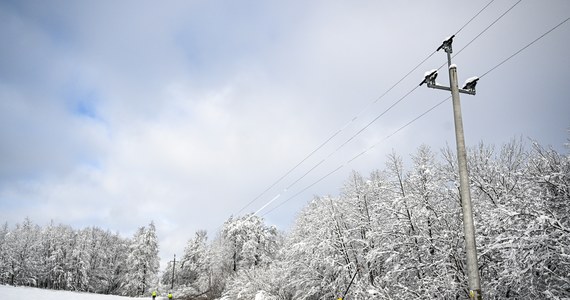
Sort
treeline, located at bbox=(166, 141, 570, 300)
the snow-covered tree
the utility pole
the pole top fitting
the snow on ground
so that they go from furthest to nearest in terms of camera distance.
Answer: the snow-covered tree
the snow on ground
treeline, located at bbox=(166, 141, 570, 300)
the pole top fitting
the utility pole

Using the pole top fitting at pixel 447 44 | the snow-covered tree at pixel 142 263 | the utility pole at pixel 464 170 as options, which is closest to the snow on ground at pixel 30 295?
the utility pole at pixel 464 170

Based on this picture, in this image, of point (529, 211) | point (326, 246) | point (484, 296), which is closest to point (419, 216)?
point (484, 296)

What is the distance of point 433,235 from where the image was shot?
17.4 meters

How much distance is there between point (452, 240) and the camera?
53.5ft

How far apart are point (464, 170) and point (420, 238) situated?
40.7ft

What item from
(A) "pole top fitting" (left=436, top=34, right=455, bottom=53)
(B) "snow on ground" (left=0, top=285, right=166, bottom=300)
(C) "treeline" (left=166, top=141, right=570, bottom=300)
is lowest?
(B) "snow on ground" (left=0, top=285, right=166, bottom=300)

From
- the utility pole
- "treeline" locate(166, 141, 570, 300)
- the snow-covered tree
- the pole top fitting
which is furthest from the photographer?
the snow-covered tree

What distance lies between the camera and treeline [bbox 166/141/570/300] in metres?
11.1

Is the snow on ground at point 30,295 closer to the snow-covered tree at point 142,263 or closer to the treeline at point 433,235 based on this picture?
the treeline at point 433,235

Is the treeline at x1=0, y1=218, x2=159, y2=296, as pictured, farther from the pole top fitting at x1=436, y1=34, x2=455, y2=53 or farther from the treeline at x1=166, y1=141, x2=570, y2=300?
the pole top fitting at x1=436, y1=34, x2=455, y2=53

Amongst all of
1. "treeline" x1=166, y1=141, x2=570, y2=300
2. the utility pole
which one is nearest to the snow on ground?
"treeline" x1=166, y1=141, x2=570, y2=300

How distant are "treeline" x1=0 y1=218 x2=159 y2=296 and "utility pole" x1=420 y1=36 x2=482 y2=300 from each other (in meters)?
57.4

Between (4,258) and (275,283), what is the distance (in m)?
52.3

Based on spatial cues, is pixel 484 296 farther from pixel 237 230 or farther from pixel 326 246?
pixel 237 230
